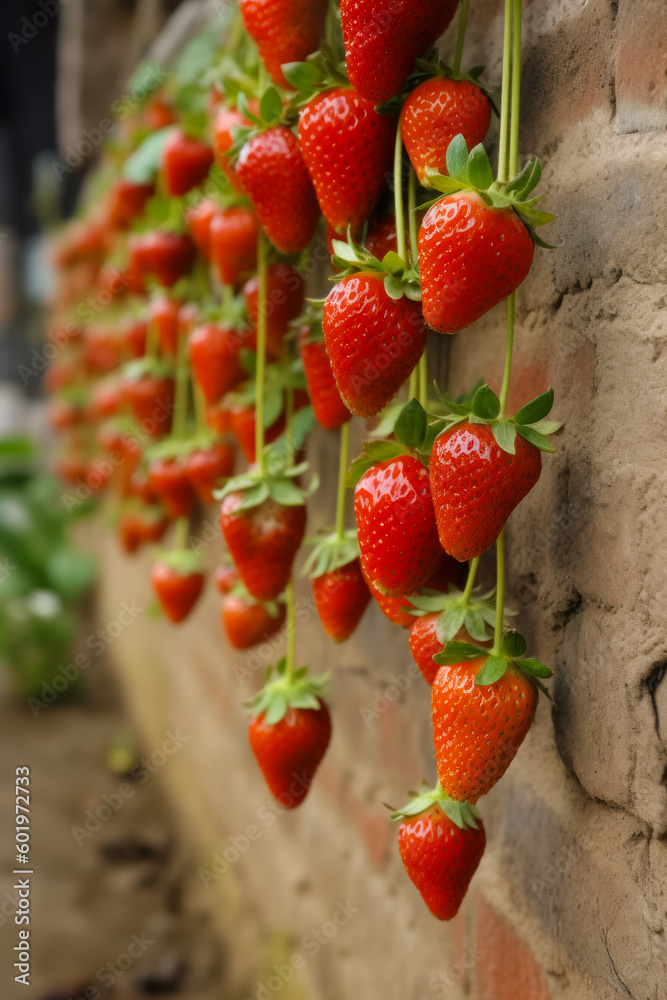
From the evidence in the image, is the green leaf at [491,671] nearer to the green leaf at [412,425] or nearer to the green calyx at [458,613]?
the green calyx at [458,613]

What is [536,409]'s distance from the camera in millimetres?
517

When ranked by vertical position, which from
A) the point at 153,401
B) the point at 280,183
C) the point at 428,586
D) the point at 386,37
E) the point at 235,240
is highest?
the point at 386,37

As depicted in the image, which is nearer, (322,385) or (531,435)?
(531,435)

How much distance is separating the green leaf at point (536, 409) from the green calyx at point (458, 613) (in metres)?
0.13

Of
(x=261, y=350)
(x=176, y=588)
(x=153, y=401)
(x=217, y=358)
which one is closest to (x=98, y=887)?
(x=176, y=588)

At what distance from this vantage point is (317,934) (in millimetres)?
1162

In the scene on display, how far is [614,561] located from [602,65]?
1.06 feet

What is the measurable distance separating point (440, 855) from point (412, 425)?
0.97ft

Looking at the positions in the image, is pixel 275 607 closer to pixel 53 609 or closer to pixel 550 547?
pixel 550 547

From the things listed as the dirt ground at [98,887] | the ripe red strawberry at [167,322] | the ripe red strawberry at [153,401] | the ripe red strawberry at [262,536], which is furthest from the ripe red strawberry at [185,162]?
the dirt ground at [98,887]

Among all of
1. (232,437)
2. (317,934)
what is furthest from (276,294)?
(317,934)

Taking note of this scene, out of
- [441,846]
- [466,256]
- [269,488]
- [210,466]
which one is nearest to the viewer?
[466,256]

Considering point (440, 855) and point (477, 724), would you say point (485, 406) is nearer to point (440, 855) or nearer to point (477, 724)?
point (477, 724)

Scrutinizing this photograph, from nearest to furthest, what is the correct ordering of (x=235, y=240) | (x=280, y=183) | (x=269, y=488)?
(x=280, y=183) → (x=269, y=488) → (x=235, y=240)
